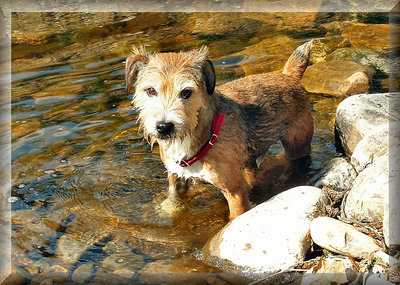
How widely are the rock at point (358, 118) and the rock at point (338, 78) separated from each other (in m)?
1.87

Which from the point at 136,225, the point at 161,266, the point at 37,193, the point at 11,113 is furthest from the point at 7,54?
the point at 161,266

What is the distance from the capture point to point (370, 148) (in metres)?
5.85

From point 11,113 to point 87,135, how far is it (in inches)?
66.8

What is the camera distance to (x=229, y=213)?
604 cm

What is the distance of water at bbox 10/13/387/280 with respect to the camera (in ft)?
17.8

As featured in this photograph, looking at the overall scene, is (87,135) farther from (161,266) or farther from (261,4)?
(261,4)

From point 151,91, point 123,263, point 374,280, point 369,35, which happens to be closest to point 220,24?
point 369,35

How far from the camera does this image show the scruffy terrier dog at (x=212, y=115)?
4738 mm

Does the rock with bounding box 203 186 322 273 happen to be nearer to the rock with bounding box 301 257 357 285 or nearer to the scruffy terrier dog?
the rock with bounding box 301 257 357 285

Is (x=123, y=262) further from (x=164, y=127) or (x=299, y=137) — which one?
(x=299, y=137)

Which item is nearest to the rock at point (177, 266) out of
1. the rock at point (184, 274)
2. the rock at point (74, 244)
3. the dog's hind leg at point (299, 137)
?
the rock at point (184, 274)

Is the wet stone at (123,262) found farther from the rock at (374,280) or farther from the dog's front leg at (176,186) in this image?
the rock at (374,280)

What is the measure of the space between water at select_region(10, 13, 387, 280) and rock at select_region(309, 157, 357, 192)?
58cm

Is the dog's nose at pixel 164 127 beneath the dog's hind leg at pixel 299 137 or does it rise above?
above
